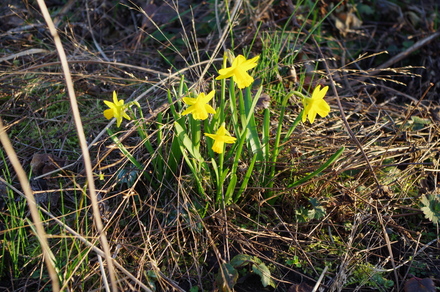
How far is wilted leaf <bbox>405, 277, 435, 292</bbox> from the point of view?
1.63 m

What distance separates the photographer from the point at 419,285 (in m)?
1.64

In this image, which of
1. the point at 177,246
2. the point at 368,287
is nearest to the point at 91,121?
the point at 177,246

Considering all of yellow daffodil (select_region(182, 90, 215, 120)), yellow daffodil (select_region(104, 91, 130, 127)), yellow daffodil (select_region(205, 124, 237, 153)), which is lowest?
yellow daffodil (select_region(205, 124, 237, 153))

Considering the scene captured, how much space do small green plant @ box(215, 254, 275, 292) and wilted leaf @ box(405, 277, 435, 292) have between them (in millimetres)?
546

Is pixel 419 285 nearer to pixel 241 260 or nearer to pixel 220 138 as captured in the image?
pixel 241 260

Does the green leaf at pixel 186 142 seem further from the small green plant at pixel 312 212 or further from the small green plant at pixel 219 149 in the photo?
the small green plant at pixel 312 212

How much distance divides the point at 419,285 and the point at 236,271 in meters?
0.73

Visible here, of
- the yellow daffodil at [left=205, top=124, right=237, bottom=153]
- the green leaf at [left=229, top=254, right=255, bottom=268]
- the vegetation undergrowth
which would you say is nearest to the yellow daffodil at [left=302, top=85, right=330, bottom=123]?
the vegetation undergrowth

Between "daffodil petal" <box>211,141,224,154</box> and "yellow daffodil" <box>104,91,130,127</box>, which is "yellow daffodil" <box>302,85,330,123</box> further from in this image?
"yellow daffodil" <box>104,91,130,127</box>

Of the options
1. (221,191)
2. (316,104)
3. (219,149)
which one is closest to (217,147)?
(219,149)

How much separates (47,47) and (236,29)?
4.27 feet

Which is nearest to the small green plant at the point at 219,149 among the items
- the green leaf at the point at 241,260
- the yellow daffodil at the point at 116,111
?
the yellow daffodil at the point at 116,111

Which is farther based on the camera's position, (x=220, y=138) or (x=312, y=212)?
(x=312, y=212)

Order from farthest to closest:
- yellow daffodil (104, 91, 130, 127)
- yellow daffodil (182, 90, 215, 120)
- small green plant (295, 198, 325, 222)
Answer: small green plant (295, 198, 325, 222) → yellow daffodil (104, 91, 130, 127) → yellow daffodil (182, 90, 215, 120)
